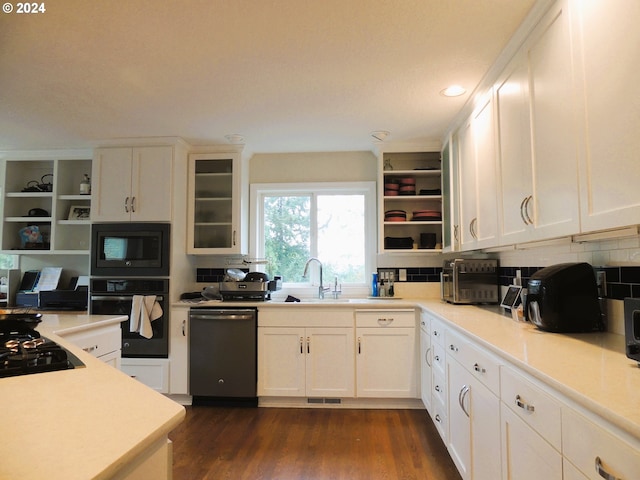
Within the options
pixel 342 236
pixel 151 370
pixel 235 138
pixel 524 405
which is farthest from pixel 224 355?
pixel 524 405

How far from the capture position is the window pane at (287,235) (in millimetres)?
3939

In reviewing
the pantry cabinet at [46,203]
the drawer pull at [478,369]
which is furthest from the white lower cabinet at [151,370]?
the drawer pull at [478,369]

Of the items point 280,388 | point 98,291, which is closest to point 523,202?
point 280,388

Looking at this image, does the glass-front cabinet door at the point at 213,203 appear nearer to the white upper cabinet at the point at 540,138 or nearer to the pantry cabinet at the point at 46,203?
the pantry cabinet at the point at 46,203

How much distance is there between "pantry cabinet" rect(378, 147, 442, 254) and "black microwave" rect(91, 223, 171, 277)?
1979 mm

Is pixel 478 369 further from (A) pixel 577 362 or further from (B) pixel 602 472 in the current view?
(B) pixel 602 472

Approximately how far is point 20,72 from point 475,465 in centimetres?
319

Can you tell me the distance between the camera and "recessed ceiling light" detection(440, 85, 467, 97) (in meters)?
2.42

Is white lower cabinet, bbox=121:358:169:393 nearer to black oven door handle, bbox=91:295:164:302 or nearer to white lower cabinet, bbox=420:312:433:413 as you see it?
black oven door handle, bbox=91:295:164:302

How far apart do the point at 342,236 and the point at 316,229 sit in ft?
0.92

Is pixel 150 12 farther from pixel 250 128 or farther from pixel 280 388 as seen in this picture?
pixel 280 388

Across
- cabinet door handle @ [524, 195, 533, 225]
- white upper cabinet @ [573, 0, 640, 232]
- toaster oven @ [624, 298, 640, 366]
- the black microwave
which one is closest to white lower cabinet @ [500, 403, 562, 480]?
toaster oven @ [624, 298, 640, 366]

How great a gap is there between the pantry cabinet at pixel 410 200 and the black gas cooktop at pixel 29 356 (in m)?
2.67

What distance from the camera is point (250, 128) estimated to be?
3148 mm
